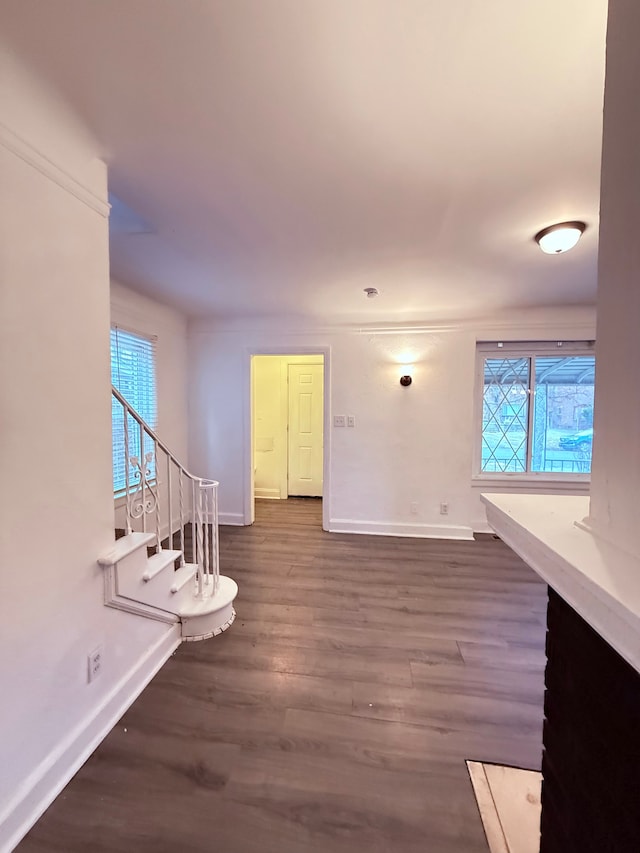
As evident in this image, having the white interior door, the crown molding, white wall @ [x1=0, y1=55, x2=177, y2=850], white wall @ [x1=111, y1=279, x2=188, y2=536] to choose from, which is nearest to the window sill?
the white interior door

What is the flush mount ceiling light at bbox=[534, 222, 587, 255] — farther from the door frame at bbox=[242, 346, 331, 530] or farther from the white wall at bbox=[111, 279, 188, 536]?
the white wall at bbox=[111, 279, 188, 536]

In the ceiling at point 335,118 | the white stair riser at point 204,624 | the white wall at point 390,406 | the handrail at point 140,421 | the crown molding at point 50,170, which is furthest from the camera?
the white wall at point 390,406

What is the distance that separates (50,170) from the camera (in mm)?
1183

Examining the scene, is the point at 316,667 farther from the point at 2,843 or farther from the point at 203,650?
the point at 2,843

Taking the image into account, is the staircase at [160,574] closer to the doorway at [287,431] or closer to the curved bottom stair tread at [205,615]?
the curved bottom stair tread at [205,615]

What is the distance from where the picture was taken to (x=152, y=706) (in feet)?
5.14

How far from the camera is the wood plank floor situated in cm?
112

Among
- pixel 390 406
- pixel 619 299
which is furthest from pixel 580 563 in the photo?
pixel 390 406

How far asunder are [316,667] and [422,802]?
724 millimetres

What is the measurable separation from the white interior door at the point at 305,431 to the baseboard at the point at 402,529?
5.01ft

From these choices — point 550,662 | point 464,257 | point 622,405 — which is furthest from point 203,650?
point 464,257

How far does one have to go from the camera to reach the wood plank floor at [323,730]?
112 cm

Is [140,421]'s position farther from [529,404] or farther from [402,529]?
[529,404]

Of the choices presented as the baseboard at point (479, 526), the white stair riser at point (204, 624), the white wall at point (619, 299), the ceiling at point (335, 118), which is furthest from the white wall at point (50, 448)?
the baseboard at point (479, 526)
